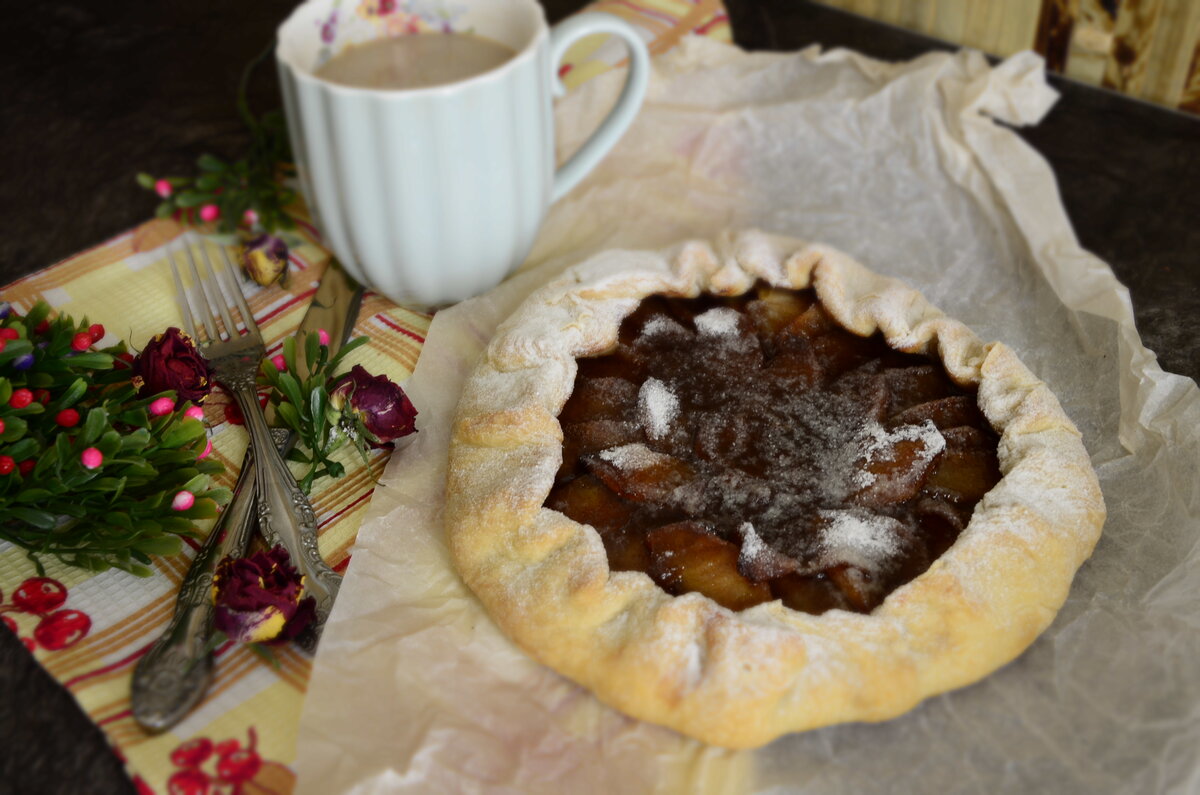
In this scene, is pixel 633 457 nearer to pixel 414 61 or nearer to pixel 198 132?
pixel 414 61

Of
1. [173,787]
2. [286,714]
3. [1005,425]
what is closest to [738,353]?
[1005,425]

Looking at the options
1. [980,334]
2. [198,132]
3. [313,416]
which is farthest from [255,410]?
[980,334]

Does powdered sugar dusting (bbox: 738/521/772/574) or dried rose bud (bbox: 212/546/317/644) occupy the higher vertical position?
powdered sugar dusting (bbox: 738/521/772/574)

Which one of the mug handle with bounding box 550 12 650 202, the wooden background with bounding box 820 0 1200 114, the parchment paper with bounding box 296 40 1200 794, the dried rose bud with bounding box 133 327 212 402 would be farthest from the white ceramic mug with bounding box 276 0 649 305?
the wooden background with bounding box 820 0 1200 114

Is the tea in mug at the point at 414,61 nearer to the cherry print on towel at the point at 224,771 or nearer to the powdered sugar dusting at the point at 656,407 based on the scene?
the powdered sugar dusting at the point at 656,407

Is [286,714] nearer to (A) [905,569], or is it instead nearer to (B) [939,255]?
(A) [905,569]

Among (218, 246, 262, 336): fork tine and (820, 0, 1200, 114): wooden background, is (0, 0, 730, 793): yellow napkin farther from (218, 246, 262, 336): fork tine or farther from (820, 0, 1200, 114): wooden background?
(820, 0, 1200, 114): wooden background
